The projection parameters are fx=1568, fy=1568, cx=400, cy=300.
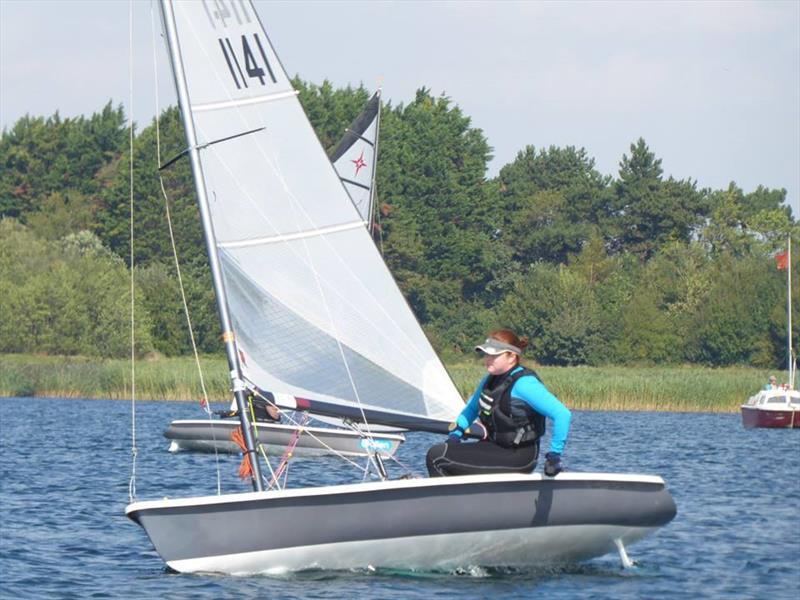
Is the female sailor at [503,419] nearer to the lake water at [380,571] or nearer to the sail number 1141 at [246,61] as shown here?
the lake water at [380,571]

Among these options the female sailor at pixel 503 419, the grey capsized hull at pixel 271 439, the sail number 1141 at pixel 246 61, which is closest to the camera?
the female sailor at pixel 503 419

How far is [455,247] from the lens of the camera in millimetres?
81625

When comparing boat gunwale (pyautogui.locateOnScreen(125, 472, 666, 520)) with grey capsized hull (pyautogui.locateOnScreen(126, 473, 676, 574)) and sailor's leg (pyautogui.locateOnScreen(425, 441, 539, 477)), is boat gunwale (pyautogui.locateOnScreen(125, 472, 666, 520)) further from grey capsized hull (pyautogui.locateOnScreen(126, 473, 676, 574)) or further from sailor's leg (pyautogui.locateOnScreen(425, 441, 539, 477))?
sailor's leg (pyautogui.locateOnScreen(425, 441, 539, 477))

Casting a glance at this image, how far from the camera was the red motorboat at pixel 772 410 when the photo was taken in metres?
38.9

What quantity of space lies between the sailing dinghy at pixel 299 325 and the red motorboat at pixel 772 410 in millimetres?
27043

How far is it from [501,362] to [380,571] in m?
1.92

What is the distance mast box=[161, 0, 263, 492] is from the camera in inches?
499

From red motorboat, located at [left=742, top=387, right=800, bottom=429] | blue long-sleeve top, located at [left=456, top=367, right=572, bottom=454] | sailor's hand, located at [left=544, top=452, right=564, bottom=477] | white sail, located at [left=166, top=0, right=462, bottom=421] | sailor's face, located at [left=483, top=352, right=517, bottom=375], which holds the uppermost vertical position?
white sail, located at [left=166, top=0, right=462, bottom=421]

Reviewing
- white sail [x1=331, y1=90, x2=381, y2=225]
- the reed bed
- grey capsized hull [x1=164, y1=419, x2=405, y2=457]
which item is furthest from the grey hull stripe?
the reed bed

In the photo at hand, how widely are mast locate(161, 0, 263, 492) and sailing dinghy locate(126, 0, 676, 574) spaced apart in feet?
0.05

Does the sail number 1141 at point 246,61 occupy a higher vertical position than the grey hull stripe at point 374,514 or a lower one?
Result: higher

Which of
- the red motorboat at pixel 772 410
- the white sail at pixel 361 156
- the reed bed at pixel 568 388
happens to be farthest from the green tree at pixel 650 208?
the white sail at pixel 361 156

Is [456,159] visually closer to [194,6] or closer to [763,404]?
[763,404]

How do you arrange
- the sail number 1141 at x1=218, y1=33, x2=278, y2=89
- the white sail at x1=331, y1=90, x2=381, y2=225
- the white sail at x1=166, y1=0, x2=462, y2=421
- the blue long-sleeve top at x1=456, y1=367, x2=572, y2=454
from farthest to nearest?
the white sail at x1=331, y1=90, x2=381, y2=225 < the sail number 1141 at x1=218, y1=33, x2=278, y2=89 < the white sail at x1=166, y1=0, x2=462, y2=421 < the blue long-sleeve top at x1=456, y1=367, x2=572, y2=454
